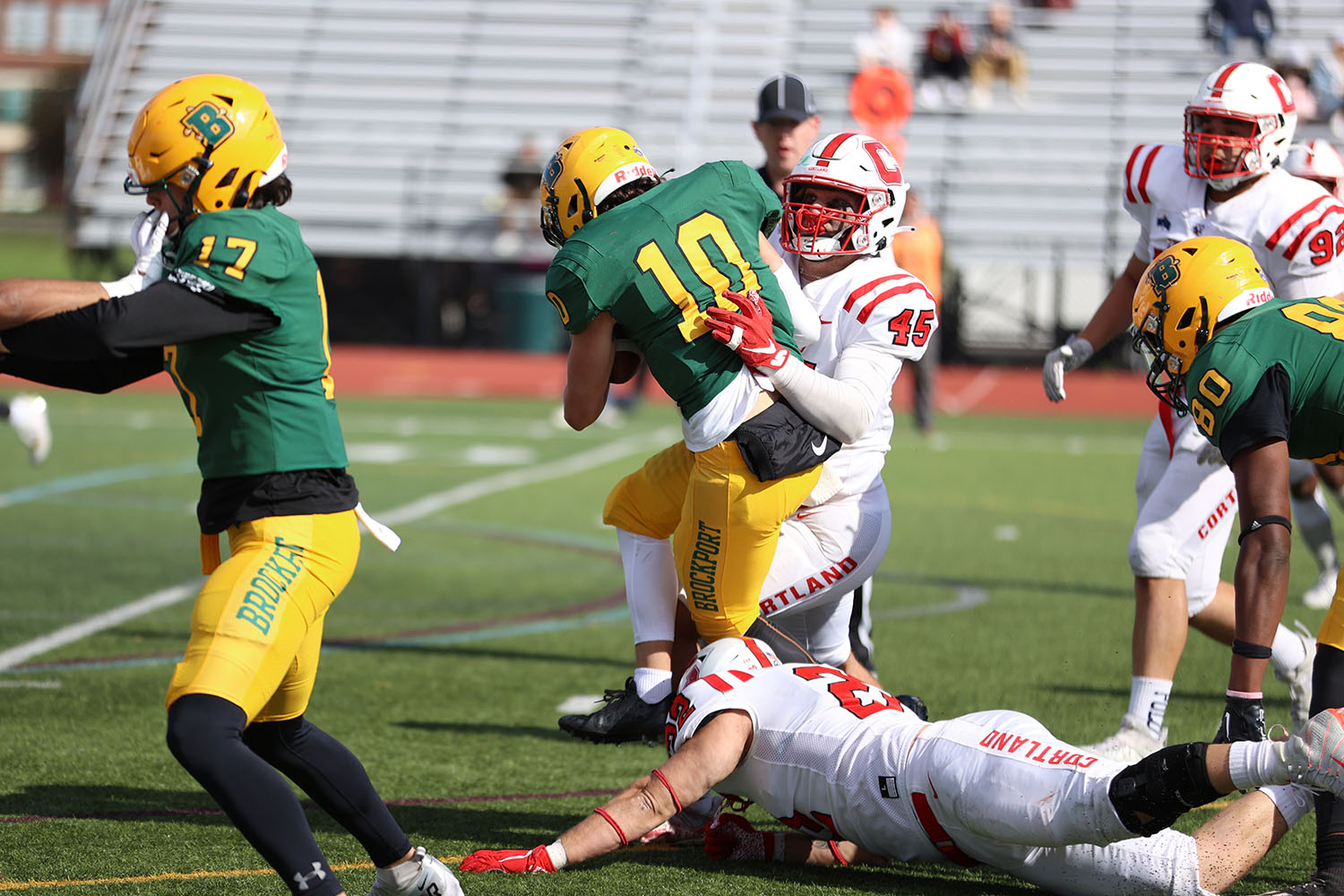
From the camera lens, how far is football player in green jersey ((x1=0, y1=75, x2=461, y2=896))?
3.18 metres

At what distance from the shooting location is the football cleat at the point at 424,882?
11.5 feet

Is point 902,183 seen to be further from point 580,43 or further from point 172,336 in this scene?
point 580,43

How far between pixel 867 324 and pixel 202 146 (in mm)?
1840

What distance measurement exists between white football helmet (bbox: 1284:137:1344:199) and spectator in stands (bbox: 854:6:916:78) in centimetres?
1552

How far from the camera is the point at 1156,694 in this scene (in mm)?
4941

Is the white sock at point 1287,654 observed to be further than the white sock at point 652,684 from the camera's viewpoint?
Yes

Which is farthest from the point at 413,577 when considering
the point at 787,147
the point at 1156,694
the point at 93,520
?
the point at 1156,694

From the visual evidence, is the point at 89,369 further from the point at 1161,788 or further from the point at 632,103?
the point at 632,103

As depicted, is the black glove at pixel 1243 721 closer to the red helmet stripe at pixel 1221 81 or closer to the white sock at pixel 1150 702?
the white sock at pixel 1150 702

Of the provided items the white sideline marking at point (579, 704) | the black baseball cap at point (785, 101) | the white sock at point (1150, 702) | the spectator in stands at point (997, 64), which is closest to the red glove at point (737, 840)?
the white sock at point (1150, 702)

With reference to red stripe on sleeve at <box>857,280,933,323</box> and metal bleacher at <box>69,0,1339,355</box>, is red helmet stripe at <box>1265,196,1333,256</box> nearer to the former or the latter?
red stripe on sleeve at <box>857,280,933,323</box>

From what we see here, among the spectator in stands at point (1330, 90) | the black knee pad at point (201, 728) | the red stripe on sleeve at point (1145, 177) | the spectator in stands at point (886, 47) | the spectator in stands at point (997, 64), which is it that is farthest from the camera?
the spectator in stands at point (997, 64)

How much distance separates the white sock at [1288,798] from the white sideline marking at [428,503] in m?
4.59

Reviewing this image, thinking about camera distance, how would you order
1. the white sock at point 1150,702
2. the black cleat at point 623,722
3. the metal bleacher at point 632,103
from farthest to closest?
the metal bleacher at point 632,103 → the white sock at point 1150,702 → the black cleat at point 623,722
